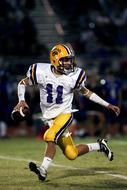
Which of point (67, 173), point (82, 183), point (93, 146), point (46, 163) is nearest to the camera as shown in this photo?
point (82, 183)

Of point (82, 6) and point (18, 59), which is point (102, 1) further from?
point (18, 59)

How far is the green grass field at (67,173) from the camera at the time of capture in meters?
6.54

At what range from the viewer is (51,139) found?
6949mm

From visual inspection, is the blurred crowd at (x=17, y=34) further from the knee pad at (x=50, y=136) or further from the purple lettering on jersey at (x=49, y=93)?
the knee pad at (x=50, y=136)

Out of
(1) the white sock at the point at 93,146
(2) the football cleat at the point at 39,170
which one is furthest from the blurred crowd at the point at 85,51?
(2) the football cleat at the point at 39,170

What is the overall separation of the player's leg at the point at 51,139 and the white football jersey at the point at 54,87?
99 millimetres

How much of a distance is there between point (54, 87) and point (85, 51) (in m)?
10.1

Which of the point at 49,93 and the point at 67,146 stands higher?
the point at 49,93

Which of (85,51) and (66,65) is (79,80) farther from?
(85,51)

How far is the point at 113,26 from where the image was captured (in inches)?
693

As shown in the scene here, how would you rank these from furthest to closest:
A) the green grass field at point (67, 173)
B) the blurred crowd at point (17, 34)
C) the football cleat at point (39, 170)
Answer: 1. the blurred crowd at point (17, 34)
2. the football cleat at point (39, 170)
3. the green grass field at point (67, 173)

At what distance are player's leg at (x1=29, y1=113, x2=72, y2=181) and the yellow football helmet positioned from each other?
492 millimetres

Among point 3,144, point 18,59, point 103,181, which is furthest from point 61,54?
point 18,59

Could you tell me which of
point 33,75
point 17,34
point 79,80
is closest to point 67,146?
point 79,80
